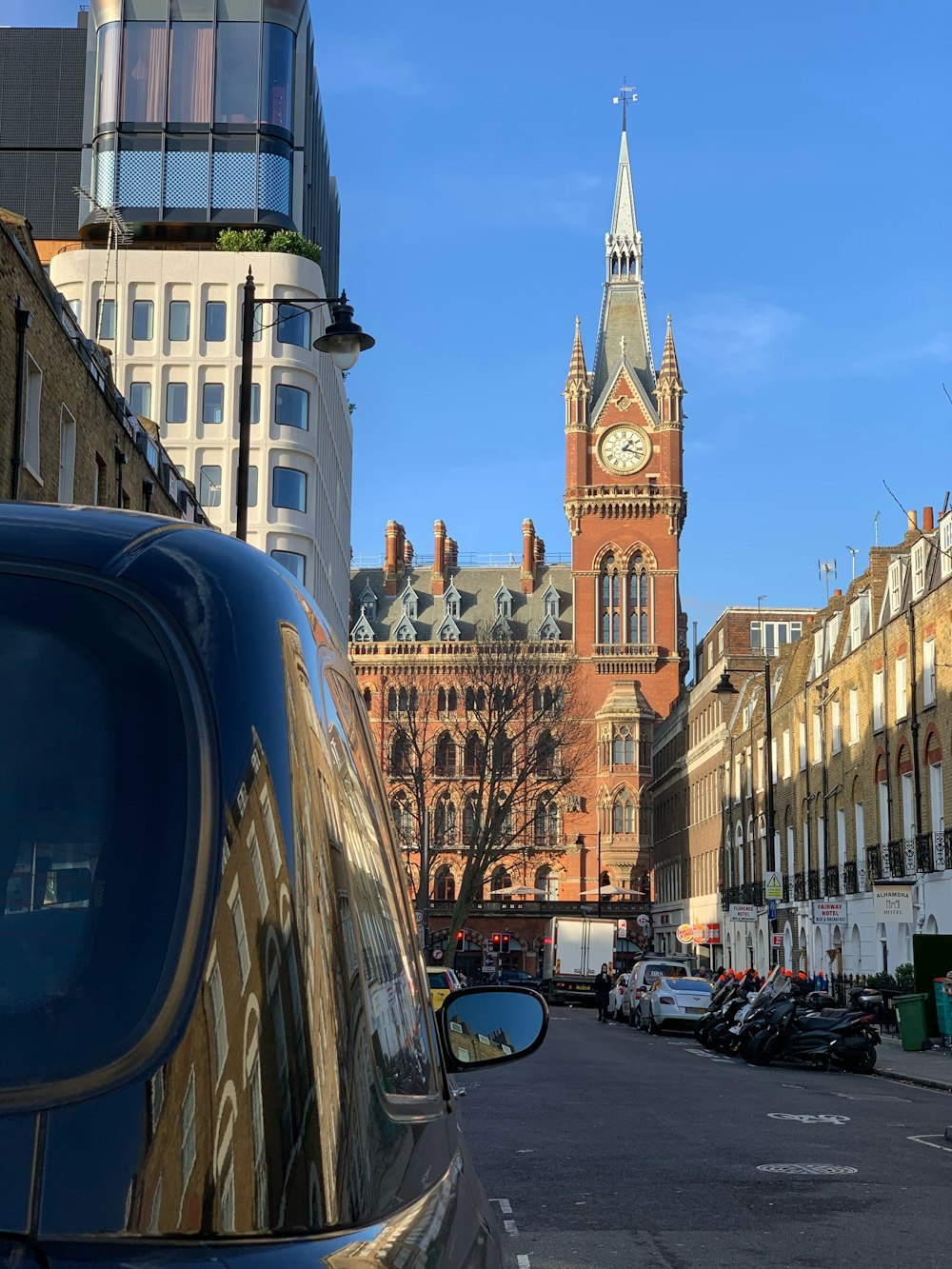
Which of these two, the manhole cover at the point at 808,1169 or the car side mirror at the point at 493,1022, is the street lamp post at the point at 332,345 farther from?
the car side mirror at the point at 493,1022

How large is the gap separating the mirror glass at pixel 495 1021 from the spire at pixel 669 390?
11153cm

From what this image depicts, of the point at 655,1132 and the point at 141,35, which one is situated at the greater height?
the point at 141,35

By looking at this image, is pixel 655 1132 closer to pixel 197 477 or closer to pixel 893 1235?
pixel 893 1235

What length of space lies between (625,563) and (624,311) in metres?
20.0

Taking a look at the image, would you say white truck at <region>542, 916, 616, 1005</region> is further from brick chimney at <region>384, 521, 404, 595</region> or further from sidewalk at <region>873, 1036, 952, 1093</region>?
brick chimney at <region>384, 521, 404, 595</region>

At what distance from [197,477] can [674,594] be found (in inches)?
2200

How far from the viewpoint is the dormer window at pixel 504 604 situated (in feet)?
400

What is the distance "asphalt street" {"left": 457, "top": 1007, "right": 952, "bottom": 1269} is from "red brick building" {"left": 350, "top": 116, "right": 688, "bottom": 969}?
254ft

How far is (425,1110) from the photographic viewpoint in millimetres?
2152

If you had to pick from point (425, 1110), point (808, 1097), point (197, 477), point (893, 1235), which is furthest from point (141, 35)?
point (425, 1110)

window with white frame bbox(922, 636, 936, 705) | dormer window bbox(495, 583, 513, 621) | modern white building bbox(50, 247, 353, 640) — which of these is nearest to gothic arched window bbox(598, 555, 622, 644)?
dormer window bbox(495, 583, 513, 621)

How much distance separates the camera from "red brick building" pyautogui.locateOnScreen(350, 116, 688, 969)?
106 meters

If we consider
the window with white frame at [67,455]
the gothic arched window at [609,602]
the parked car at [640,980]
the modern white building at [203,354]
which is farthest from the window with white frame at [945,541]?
the gothic arched window at [609,602]

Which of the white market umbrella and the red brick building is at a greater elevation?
the red brick building
